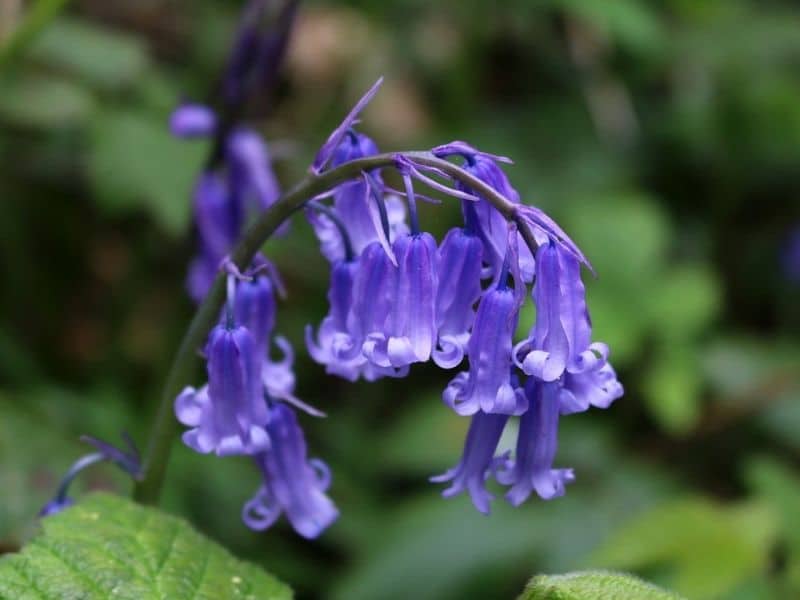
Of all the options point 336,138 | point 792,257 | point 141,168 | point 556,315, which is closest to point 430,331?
point 556,315

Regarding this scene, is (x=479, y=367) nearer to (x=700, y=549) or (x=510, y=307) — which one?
(x=510, y=307)

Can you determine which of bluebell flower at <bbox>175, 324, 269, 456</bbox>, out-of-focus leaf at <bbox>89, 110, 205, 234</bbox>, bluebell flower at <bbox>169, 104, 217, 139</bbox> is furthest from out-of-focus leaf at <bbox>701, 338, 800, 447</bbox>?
bluebell flower at <bbox>175, 324, 269, 456</bbox>

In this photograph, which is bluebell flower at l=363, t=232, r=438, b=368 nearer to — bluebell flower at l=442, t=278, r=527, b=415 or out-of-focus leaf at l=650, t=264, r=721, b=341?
bluebell flower at l=442, t=278, r=527, b=415

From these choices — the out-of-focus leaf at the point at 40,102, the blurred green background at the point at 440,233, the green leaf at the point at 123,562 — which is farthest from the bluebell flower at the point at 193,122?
the green leaf at the point at 123,562

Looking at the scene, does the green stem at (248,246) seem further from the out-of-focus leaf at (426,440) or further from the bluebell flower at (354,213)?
the out-of-focus leaf at (426,440)

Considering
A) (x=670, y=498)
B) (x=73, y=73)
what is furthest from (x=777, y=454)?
(x=73, y=73)

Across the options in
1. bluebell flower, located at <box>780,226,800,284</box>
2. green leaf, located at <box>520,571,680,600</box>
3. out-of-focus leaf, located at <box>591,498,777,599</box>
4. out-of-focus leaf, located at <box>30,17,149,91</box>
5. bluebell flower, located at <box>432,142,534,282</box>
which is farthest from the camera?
bluebell flower, located at <box>780,226,800,284</box>
